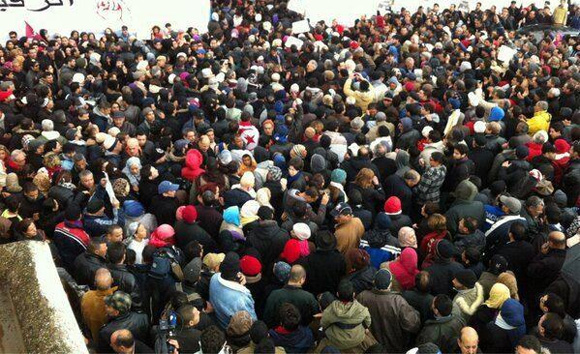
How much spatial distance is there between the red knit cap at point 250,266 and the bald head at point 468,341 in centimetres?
204

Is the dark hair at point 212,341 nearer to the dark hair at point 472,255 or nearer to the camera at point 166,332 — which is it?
the camera at point 166,332

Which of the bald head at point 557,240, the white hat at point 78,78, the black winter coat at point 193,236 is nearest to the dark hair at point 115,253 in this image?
the black winter coat at point 193,236

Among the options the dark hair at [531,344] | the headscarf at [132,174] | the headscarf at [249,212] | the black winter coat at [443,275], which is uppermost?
the dark hair at [531,344]

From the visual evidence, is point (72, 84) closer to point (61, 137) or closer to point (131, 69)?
point (131, 69)

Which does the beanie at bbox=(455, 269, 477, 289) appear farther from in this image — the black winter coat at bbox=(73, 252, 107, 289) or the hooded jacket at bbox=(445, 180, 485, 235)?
the black winter coat at bbox=(73, 252, 107, 289)

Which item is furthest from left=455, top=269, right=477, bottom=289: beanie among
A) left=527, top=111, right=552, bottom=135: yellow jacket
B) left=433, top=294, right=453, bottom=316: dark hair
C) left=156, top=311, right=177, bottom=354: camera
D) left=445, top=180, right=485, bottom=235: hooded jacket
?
left=527, top=111, right=552, bottom=135: yellow jacket

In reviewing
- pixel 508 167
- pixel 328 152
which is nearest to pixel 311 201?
pixel 328 152

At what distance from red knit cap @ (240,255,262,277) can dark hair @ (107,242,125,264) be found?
1.16 meters

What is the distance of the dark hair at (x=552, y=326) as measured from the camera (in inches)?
170

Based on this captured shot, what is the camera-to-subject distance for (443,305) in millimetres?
4527

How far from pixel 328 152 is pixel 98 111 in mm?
4005

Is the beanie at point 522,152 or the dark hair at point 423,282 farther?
the beanie at point 522,152

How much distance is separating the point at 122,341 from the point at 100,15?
41.7 ft

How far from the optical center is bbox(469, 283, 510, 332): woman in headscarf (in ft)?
15.6
